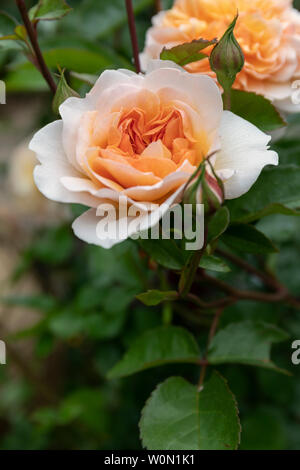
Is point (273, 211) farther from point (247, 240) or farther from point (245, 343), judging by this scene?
point (245, 343)

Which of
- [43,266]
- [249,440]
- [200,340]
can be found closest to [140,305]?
[200,340]

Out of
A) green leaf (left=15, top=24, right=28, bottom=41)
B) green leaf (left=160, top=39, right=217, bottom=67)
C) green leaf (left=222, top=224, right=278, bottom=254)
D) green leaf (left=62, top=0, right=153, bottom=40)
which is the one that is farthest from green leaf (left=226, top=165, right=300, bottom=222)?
green leaf (left=62, top=0, right=153, bottom=40)

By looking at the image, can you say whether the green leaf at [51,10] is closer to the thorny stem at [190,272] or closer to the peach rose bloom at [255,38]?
the peach rose bloom at [255,38]

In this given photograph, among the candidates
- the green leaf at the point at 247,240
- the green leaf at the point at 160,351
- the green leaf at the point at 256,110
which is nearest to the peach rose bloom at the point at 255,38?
the green leaf at the point at 256,110

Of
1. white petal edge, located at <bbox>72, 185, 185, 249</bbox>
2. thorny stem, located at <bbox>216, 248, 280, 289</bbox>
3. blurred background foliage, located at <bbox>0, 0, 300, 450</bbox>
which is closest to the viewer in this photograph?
white petal edge, located at <bbox>72, 185, 185, 249</bbox>

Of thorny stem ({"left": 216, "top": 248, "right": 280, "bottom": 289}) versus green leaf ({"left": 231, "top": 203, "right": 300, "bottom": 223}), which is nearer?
green leaf ({"left": 231, "top": 203, "right": 300, "bottom": 223})

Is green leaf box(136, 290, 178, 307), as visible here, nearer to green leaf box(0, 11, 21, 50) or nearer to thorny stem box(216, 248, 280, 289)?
thorny stem box(216, 248, 280, 289)

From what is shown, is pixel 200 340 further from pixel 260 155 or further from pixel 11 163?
pixel 11 163
